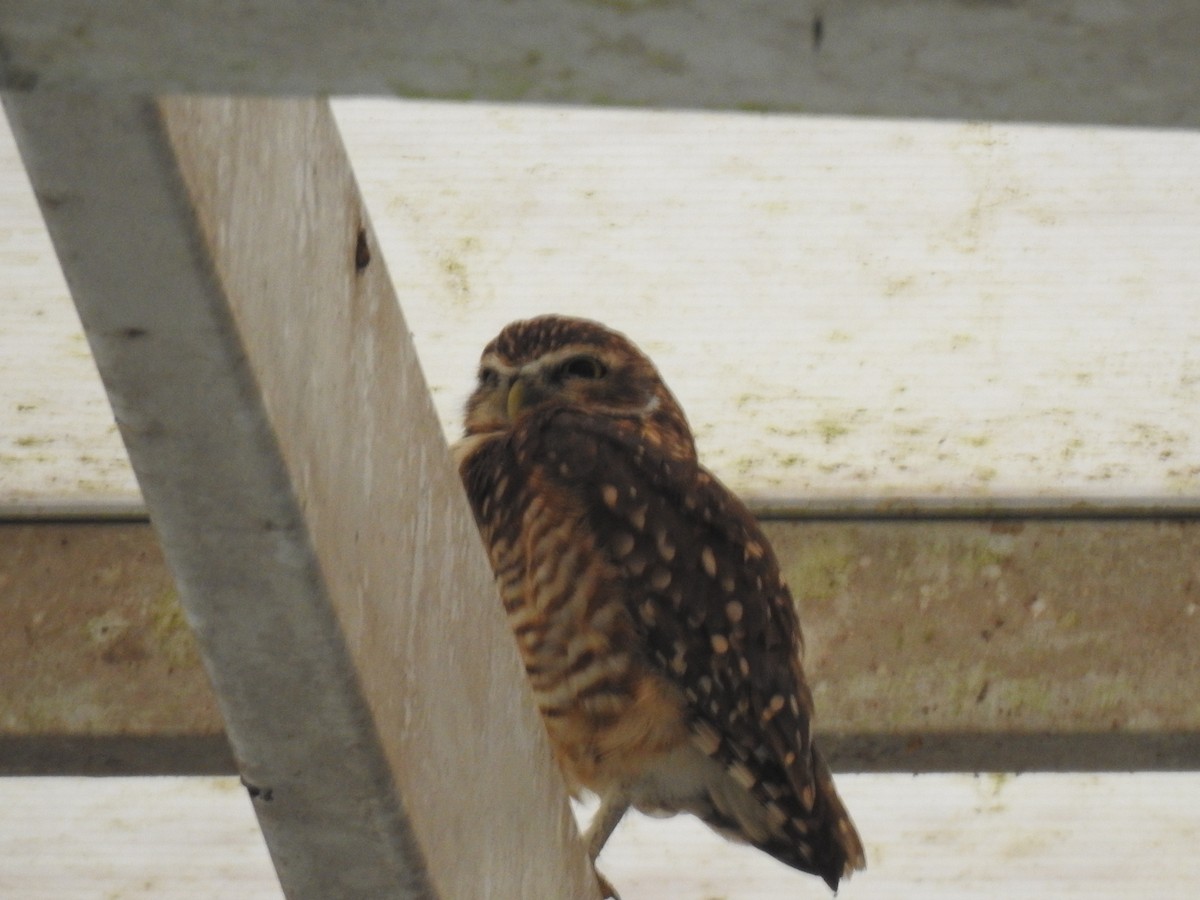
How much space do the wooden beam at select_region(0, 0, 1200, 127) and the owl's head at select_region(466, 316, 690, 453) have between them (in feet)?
6.83

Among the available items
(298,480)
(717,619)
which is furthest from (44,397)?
(298,480)

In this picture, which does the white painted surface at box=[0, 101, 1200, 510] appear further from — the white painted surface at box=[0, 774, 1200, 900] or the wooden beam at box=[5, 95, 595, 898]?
the wooden beam at box=[5, 95, 595, 898]

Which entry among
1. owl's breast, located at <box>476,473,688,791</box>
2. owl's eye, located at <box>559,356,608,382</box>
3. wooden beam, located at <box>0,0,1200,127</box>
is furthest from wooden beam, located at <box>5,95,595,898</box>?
owl's eye, located at <box>559,356,608,382</box>

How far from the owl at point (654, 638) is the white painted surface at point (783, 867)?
3.34ft

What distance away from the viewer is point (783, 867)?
3.83 meters

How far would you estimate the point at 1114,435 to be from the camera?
344cm

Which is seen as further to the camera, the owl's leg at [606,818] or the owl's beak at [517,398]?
the owl's beak at [517,398]

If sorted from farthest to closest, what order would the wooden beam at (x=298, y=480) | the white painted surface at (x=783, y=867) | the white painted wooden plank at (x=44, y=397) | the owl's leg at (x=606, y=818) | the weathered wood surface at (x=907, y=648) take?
the white painted surface at (x=783, y=867) → the weathered wood surface at (x=907, y=648) → the white painted wooden plank at (x=44, y=397) → the owl's leg at (x=606, y=818) → the wooden beam at (x=298, y=480)

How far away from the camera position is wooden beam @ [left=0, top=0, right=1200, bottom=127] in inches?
32.9

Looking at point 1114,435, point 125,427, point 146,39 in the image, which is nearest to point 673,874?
point 1114,435

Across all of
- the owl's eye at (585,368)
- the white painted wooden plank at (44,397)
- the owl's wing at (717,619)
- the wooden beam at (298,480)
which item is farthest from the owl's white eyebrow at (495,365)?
the wooden beam at (298,480)

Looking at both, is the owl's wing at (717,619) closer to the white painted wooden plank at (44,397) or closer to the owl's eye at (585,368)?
the owl's eye at (585,368)

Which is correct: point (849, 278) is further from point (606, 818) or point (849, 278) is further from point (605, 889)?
point (605, 889)

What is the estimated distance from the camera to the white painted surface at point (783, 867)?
3760 mm
